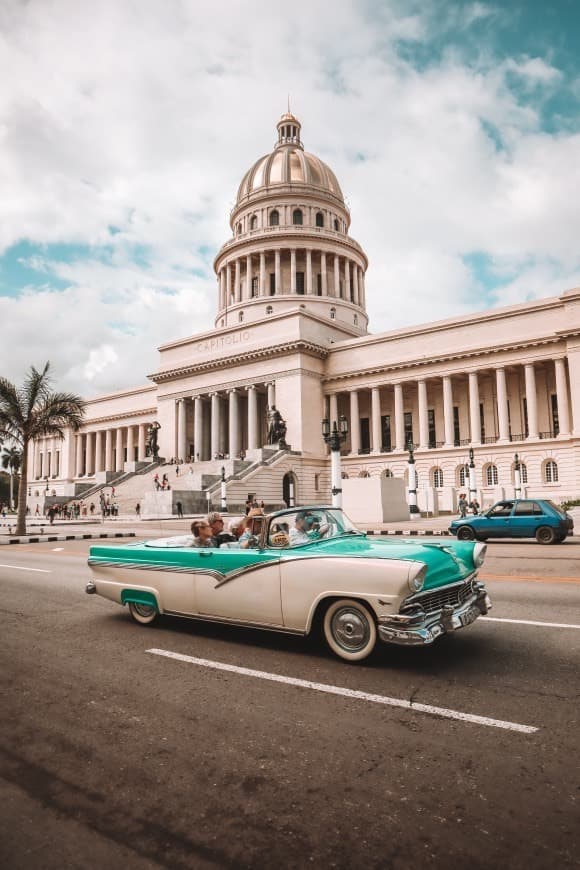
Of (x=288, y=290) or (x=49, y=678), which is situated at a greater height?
(x=288, y=290)

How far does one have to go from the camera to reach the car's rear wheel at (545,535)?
693 inches

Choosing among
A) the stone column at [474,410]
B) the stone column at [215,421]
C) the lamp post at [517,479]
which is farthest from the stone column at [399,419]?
the stone column at [215,421]

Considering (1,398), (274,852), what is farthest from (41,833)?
(1,398)

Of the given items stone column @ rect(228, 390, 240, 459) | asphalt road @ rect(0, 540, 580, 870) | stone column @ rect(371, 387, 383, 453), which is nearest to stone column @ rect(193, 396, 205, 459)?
stone column @ rect(228, 390, 240, 459)

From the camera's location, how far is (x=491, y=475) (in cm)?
4569

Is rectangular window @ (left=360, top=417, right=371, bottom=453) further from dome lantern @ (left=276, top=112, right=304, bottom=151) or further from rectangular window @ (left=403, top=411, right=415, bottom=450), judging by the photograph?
dome lantern @ (left=276, top=112, right=304, bottom=151)

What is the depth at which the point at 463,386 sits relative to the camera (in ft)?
168

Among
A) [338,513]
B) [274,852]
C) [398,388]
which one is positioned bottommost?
[274,852]

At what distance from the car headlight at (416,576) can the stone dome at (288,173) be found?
233 ft

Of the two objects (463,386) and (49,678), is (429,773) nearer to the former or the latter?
(49,678)

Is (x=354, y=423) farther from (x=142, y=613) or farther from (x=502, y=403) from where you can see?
(x=142, y=613)

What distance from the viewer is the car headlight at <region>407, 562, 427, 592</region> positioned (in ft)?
16.4

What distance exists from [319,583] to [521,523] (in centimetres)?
1429

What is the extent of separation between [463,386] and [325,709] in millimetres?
49423
